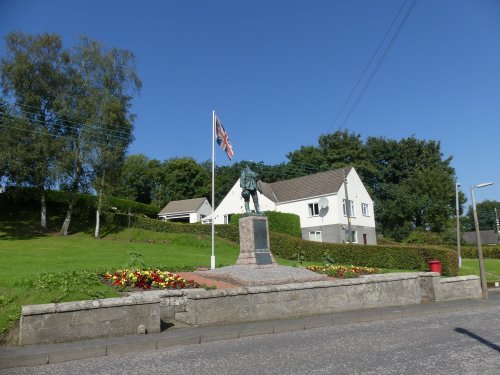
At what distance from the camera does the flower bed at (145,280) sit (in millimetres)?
12039

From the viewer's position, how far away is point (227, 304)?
413 inches

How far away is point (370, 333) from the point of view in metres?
9.17

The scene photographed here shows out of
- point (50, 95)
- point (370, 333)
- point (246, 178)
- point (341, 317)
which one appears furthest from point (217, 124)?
point (50, 95)

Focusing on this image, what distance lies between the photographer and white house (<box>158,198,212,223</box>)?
61138 mm

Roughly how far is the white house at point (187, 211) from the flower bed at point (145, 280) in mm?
47519

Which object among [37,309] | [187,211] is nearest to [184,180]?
[187,211]

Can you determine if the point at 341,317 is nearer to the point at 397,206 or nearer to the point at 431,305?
the point at 431,305

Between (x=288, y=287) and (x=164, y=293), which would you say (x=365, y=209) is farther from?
(x=164, y=293)

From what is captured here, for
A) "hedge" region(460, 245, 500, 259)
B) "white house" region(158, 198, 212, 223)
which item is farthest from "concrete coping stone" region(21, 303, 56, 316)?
"white house" region(158, 198, 212, 223)

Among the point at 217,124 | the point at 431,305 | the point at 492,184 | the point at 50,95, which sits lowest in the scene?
the point at 431,305

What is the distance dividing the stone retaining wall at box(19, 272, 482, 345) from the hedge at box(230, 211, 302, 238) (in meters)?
23.4

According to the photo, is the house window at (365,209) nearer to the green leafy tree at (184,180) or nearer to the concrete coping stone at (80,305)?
the green leafy tree at (184,180)

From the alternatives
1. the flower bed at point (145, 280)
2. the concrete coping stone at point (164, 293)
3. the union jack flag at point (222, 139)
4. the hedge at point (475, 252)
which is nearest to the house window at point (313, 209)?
the hedge at point (475, 252)

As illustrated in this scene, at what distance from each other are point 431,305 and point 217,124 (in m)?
13.3
